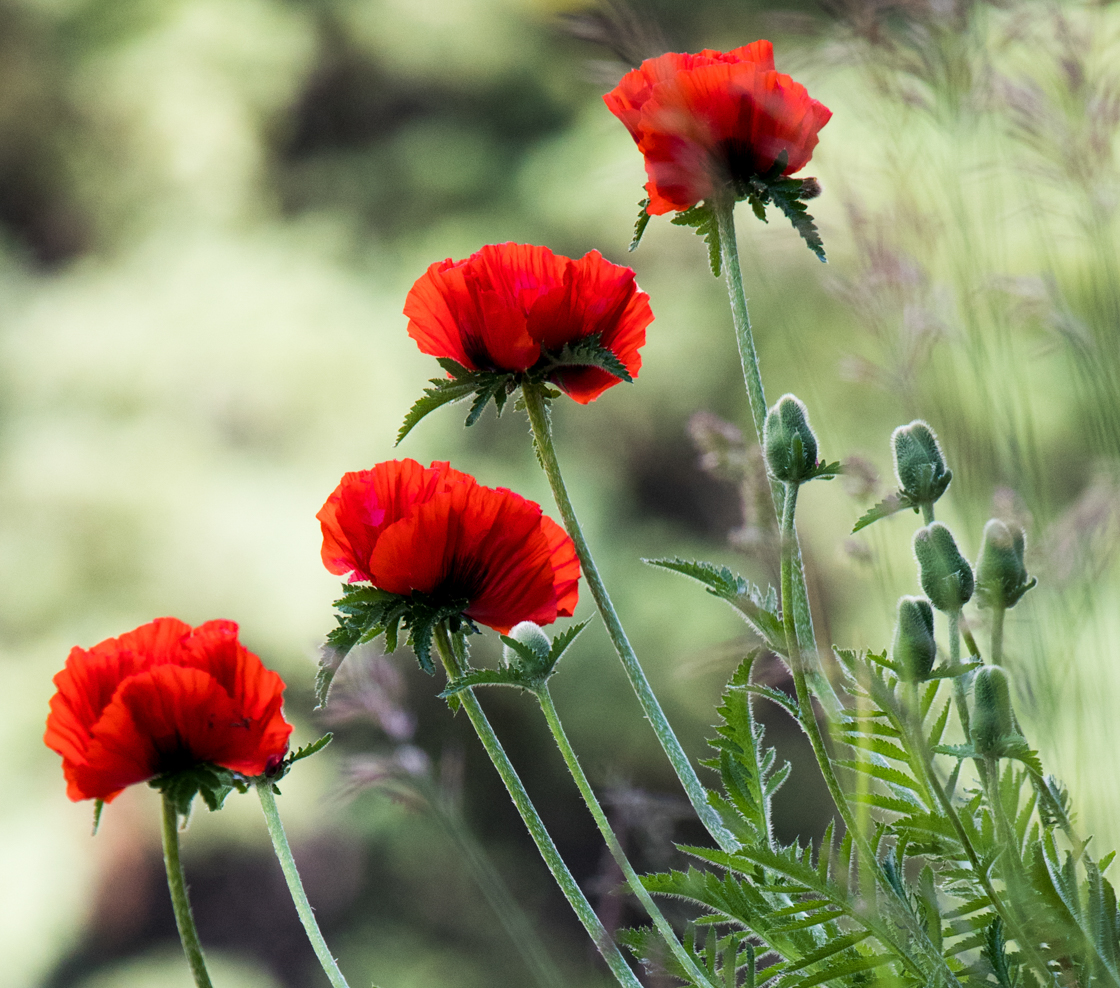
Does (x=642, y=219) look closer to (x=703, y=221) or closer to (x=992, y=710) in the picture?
(x=703, y=221)

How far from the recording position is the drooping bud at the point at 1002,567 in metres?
0.26

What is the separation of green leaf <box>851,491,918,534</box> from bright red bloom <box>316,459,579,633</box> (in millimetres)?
69

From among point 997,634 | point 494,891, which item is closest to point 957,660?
point 997,634

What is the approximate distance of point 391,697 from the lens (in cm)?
32

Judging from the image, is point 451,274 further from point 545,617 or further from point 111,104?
point 111,104

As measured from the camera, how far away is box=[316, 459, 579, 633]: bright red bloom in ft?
0.85

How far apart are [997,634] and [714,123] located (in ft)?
0.44

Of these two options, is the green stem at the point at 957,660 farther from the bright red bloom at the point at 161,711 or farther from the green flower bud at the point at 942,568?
the bright red bloom at the point at 161,711

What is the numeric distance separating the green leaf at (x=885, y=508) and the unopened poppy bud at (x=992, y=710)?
1.4 inches

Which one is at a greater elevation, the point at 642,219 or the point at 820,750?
the point at 642,219

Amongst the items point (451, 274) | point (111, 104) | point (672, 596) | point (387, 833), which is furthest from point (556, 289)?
point (111, 104)

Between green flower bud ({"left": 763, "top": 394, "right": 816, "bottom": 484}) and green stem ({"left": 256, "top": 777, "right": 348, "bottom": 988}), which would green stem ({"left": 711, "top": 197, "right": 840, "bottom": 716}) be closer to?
green flower bud ({"left": 763, "top": 394, "right": 816, "bottom": 484})

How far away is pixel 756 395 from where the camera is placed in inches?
11.4

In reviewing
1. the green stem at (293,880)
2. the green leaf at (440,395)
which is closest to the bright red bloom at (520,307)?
the green leaf at (440,395)
